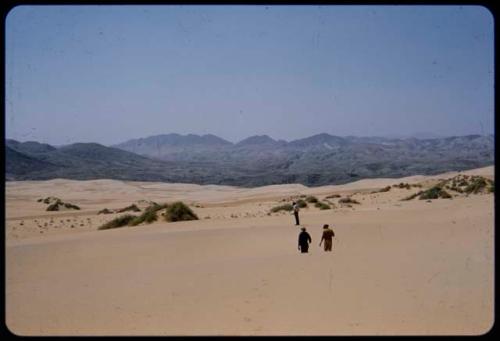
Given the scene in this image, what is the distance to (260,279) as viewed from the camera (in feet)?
33.4

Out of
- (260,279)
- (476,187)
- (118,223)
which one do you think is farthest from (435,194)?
(260,279)

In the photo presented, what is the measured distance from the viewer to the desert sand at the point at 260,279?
749 cm

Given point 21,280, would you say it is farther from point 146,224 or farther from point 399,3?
point 146,224

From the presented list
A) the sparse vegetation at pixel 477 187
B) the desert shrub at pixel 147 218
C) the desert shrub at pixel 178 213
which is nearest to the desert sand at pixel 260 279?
the desert shrub at pixel 147 218

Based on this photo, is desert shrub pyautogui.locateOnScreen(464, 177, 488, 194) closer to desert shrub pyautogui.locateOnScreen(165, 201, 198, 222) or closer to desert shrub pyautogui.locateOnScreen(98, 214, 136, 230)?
desert shrub pyautogui.locateOnScreen(165, 201, 198, 222)

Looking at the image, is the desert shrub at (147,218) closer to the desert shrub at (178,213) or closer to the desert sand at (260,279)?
the desert shrub at (178,213)

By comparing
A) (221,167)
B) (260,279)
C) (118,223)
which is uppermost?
(221,167)

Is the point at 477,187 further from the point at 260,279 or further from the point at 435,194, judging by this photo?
the point at 260,279

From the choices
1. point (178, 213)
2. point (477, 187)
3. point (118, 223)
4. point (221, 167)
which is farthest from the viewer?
point (221, 167)

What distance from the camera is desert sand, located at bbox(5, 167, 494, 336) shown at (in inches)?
295

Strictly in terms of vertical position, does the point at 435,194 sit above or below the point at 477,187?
below

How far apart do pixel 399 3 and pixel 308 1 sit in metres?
0.93

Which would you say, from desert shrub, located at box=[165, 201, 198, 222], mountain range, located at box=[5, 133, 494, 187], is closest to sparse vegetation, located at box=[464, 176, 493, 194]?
desert shrub, located at box=[165, 201, 198, 222]

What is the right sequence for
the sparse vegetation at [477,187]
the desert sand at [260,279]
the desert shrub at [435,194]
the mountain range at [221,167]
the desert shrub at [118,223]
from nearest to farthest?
the desert sand at [260,279], the desert shrub at [118,223], the desert shrub at [435,194], the sparse vegetation at [477,187], the mountain range at [221,167]
